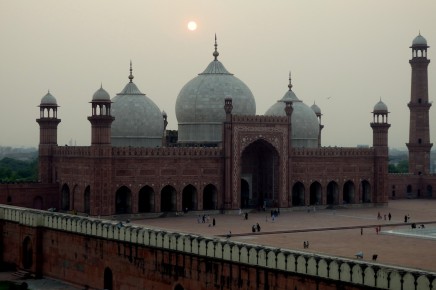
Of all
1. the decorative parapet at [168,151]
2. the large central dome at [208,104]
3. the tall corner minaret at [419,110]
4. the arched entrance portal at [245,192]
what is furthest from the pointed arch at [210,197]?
the tall corner minaret at [419,110]

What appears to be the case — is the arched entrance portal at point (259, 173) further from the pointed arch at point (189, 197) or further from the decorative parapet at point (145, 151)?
the pointed arch at point (189, 197)

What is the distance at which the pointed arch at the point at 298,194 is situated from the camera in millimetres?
33881

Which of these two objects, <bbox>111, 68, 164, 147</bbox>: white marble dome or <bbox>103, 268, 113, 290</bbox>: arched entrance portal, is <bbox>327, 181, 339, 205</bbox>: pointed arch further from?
<bbox>103, 268, 113, 290</bbox>: arched entrance portal

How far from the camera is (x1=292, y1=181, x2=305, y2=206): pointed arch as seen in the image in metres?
33.9

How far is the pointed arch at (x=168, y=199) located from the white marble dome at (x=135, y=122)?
A: 2630 mm

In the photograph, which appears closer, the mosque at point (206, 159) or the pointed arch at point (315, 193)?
the mosque at point (206, 159)

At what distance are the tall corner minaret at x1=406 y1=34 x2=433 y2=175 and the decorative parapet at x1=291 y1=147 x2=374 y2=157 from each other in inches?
302

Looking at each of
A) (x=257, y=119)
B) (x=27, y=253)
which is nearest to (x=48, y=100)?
(x=257, y=119)

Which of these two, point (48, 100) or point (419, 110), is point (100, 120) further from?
point (419, 110)

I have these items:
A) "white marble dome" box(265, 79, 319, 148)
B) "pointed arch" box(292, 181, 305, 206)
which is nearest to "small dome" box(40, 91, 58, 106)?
"pointed arch" box(292, 181, 305, 206)

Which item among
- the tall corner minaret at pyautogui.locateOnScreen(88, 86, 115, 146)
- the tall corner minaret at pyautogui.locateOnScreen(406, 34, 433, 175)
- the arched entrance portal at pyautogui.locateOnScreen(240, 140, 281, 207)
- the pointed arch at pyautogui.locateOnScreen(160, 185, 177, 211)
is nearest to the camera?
the tall corner minaret at pyautogui.locateOnScreen(88, 86, 115, 146)

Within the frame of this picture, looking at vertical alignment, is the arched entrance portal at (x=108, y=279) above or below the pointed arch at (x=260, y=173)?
below

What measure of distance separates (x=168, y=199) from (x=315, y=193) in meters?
7.60

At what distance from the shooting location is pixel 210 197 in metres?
32.0
